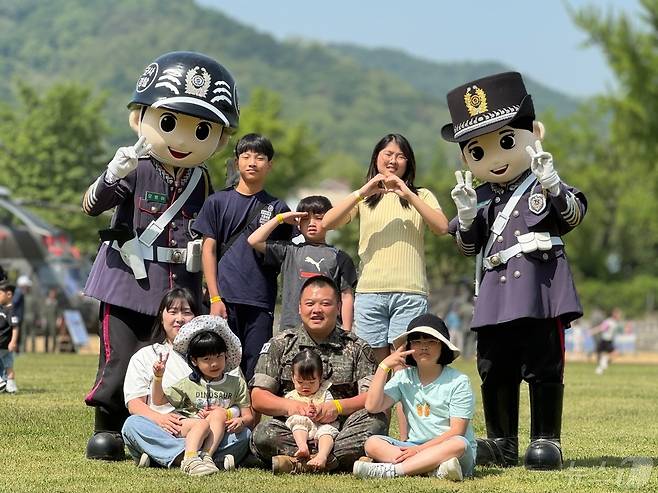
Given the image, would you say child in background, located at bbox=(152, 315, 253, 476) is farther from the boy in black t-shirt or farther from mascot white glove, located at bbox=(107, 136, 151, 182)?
mascot white glove, located at bbox=(107, 136, 151, 182)

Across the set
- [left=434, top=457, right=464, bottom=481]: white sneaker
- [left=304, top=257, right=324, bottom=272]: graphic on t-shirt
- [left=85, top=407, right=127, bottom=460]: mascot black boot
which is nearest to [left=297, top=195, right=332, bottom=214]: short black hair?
[left=304, top=257, right=324, bottom=272]: graphic on t-shirt

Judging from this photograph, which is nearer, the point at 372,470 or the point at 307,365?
the point at 372,470

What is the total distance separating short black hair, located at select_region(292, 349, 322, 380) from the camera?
7195 millimetres

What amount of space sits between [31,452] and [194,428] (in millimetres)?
1342

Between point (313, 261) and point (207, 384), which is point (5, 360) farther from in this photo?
point (207, 384)

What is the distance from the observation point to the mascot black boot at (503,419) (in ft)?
25.3

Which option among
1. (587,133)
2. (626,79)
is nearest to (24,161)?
(626,79)

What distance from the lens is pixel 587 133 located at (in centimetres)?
6256

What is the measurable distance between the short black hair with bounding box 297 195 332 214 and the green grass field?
1859mm

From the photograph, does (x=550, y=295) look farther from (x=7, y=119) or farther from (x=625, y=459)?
(x=7, y=119)

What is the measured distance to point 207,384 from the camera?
7383mm

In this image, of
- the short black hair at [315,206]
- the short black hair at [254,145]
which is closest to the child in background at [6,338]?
the short black hair at [254,145]

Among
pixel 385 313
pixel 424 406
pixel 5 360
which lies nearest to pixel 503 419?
pixel 424 406

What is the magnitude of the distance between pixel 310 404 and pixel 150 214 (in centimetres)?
156
